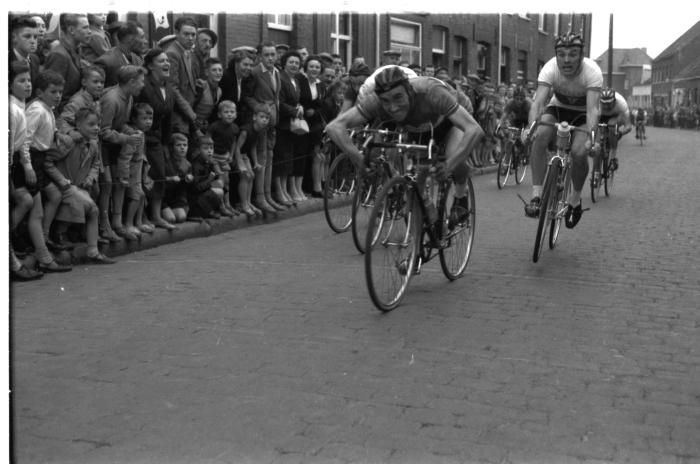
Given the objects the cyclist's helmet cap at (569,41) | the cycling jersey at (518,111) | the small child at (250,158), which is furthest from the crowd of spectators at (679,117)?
the cyclist's helmet cap at (569,41)

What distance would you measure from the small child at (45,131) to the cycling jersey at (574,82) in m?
4.45

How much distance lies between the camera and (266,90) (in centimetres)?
1102

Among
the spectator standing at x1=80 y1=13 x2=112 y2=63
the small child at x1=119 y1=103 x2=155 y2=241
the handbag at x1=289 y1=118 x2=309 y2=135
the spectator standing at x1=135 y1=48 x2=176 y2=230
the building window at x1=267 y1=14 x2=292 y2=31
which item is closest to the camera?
the small child at x1=119 y1=103 x2=155 y2=241

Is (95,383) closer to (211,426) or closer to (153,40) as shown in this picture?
(211,426)

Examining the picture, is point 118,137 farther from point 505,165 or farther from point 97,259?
point 505,165

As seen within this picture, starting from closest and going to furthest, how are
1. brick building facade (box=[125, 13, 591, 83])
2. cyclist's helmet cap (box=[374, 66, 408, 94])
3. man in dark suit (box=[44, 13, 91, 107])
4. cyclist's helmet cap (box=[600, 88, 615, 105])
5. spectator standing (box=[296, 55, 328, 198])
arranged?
cyclist's helmet cap (box=[374, 66, 408, 94]), man in dark suit (box=[44, 13, 91, 107]), spectator standing (box=[296, 55, 328, 198]), cyclist's helmet cap (box=[600, 88, 615, 105]), brick building facade (box=[125, 13, 591, 83])

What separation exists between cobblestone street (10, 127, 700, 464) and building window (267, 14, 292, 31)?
9025 mm

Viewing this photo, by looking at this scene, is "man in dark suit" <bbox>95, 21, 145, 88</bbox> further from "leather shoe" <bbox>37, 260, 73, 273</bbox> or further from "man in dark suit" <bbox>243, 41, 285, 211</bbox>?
"leather shoe" <bbox>37, 260, 73, 273</bbox>

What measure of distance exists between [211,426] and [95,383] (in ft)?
3.17

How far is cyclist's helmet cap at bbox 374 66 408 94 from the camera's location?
6449 millimetres

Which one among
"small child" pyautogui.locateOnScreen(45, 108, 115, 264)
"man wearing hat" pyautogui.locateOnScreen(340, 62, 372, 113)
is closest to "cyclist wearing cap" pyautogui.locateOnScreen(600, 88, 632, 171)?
"man wearing hat" pyautogui.locateOnScreen(340, 62, 372, 113)

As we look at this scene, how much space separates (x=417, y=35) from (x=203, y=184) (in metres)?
15.0

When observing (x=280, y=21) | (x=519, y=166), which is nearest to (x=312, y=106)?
(x=280, y=21)

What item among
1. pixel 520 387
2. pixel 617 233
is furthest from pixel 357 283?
pixel 617 233
